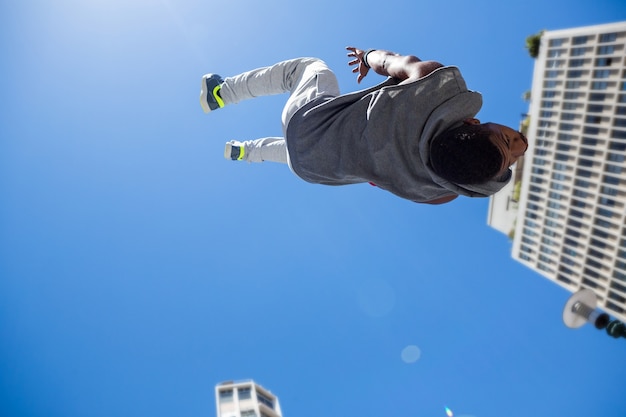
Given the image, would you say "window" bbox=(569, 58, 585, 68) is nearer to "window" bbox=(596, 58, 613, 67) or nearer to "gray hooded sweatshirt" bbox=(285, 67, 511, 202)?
"window" bbox=(596, 58, 613, 67)

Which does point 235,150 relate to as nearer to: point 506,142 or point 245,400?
point 506,142

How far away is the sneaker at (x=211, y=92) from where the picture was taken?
6.78 m

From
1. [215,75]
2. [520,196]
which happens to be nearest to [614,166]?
[520,196]

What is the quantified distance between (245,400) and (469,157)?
60.9 m

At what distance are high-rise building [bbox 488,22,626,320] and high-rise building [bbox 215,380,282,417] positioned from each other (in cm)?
3787

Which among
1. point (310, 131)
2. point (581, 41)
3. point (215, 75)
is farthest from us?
point (581, 41)

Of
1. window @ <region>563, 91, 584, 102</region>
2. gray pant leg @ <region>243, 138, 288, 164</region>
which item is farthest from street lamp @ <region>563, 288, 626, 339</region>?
window @ <region>563, 91, 584, 102</region>

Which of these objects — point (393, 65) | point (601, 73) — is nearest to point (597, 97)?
point (601, 73)

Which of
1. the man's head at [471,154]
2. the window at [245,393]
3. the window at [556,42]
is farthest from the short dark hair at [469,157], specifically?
the window at [245,393]

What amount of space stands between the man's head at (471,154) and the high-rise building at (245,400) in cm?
5769

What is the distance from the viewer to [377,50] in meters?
4.85

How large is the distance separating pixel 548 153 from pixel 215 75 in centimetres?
4296

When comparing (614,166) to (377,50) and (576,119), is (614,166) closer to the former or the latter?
(576,119)

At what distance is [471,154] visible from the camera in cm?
325
